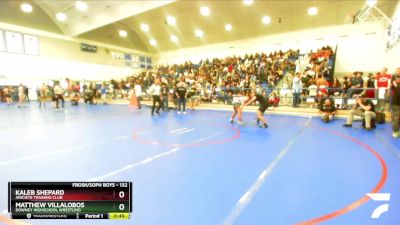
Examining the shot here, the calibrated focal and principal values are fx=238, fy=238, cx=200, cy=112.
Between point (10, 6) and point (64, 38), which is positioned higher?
point (10, 6)

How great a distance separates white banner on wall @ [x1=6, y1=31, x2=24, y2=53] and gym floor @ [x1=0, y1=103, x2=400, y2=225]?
17.0 metres

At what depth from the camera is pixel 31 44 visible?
20.7 meters

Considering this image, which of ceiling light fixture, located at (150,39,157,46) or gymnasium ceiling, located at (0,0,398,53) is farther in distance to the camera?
ceiling light fixture, located at (150,39,157,46)

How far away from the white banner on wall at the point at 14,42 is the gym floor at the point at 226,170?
16957 millimetres

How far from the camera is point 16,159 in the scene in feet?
14.7

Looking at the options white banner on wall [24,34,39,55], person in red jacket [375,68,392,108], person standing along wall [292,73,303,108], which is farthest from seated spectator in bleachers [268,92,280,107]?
white banner on wall [24,34,39,55]

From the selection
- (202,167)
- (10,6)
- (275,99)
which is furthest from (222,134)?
(10,6)

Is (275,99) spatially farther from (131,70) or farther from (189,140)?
(131,70)

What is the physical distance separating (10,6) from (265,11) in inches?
803

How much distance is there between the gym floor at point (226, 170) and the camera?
2.60 m

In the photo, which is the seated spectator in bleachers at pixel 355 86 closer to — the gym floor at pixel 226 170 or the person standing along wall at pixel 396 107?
the gym floor at pixel 226 170
